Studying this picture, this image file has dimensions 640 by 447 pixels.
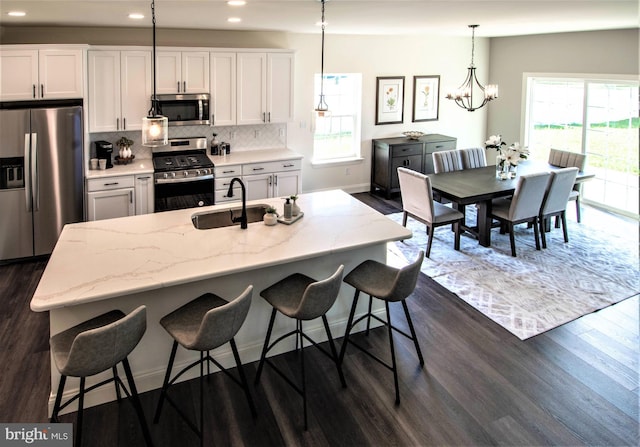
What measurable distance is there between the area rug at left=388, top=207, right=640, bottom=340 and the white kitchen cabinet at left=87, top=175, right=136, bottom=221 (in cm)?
296

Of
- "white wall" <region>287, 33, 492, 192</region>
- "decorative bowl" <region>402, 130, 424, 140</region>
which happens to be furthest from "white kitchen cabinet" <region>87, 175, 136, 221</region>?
"decorative bowl" <region>402, 130, 424, 140</region>

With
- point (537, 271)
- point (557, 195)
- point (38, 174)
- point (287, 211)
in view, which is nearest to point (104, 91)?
point (38, 174)

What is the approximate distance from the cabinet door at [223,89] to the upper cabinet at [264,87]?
0.25 feet

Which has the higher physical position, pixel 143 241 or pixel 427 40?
pixel 427 40

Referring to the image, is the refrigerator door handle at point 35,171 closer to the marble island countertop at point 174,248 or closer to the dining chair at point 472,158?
the marble island countertop at point 174,248

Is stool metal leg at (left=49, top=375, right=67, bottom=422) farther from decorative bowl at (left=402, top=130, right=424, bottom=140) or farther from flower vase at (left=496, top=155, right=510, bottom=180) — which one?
decorative bowl at (left=402, top=130, right=424, bottom=140)

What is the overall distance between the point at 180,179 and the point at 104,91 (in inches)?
48.8

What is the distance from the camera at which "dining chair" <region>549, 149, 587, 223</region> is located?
21.1 ft

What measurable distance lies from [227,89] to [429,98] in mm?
3524

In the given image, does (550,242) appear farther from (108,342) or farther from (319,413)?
(108,342)

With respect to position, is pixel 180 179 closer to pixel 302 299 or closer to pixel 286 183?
pixel 286 183

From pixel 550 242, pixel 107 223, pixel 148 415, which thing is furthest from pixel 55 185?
pixel 550 242

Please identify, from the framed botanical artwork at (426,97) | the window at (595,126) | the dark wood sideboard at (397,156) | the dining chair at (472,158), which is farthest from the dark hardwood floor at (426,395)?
the framed botanical artwork at (426,97)

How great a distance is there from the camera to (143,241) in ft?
11.5
